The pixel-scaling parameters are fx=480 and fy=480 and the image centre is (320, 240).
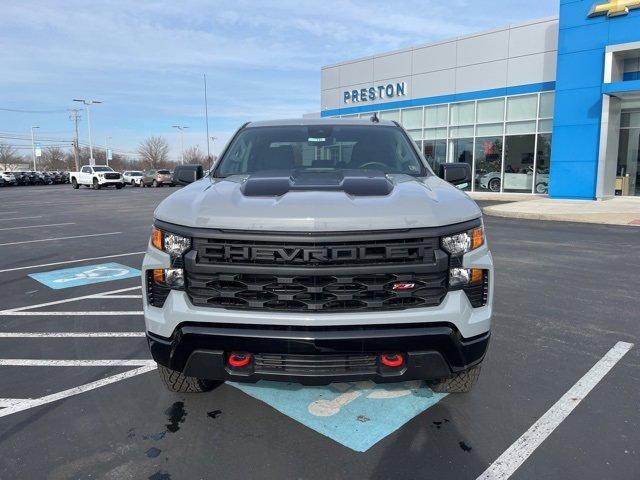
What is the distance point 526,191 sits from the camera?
74.3 feet

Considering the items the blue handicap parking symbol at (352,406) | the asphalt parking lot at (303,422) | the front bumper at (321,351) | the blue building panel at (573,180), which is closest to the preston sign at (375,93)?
the blue building panel at (573,180)

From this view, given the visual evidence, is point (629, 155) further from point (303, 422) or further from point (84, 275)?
point (303, 422)

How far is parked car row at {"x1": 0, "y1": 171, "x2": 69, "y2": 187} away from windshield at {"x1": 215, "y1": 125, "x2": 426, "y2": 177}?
55.1 m

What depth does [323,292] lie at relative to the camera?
2.56m

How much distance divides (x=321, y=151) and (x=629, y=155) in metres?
20.4

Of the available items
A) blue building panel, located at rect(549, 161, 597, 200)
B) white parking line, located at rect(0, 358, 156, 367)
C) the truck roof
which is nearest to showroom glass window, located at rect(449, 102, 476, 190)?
blue building panel, located at rect(549, 161, 597, 200)

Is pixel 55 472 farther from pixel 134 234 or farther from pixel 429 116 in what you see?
pixel 429 116

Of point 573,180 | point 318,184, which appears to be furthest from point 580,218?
point 318,184

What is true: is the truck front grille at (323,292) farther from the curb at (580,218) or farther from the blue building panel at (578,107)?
the blue building panel at (578,107)

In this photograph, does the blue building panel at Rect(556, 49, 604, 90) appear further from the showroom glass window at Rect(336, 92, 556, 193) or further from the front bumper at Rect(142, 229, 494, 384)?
the front bumper at Rect(142, 229, 494, 384)

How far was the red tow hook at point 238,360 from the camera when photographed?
2631mm

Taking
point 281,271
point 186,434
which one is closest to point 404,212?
point 281,271

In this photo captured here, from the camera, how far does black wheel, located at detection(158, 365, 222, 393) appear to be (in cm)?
317

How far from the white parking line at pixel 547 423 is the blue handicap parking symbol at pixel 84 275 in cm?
583
